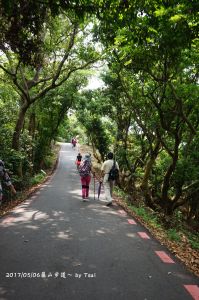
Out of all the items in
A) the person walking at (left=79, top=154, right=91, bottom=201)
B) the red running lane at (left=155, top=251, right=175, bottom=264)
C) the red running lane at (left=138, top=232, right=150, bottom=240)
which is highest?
the person walking at (left=79, top=154, right=91, bottom=201)

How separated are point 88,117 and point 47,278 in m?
26.1

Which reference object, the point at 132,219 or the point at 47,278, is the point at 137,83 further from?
the point at 47,278

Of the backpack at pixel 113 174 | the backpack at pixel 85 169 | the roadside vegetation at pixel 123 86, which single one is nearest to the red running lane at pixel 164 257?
the roadside vegetation at pixel 123 86

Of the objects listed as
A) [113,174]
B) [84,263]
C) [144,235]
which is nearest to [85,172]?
[113,174]

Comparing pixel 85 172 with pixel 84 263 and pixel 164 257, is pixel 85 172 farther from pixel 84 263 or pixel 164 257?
pixel 84 263

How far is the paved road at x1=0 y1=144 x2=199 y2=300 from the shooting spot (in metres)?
4.27

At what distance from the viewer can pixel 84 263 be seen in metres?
5.27

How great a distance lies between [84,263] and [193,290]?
5.86 ft

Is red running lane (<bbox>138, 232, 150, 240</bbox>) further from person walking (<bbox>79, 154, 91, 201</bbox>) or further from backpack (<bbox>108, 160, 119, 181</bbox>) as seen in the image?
person walking (<bbox>79, 154, 91, 201</bbox>)

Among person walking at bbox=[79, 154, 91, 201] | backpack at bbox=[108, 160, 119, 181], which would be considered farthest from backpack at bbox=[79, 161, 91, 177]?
backpack at bbox=[108, 160, 119, 181]

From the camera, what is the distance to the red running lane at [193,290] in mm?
4314

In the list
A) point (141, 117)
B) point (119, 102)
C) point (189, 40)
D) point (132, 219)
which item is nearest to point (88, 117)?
point (119, 102)

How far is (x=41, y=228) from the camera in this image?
24.8 ft

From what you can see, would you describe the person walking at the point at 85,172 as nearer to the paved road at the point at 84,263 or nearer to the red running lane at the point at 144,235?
the paved road at the point at 84,263
